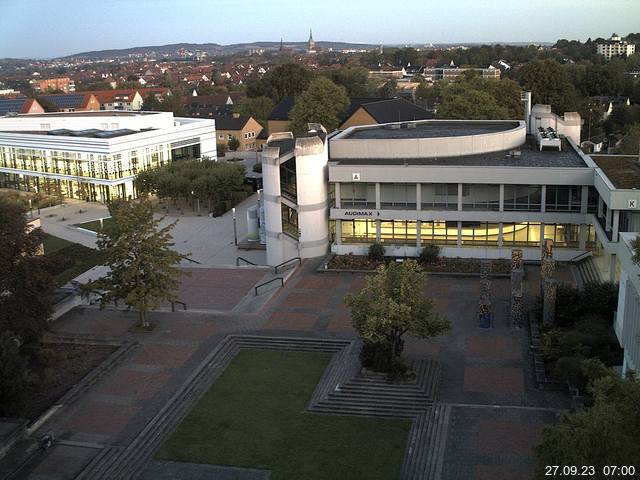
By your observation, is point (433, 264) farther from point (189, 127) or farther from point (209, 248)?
point (189, 127)

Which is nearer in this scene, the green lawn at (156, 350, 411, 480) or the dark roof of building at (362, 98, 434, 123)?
the green lawn at (156, 350, 411, 480)

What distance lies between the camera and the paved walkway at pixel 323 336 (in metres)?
19.9

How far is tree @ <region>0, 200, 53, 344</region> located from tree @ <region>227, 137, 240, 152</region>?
63233 mm

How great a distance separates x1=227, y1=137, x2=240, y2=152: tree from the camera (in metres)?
87.6

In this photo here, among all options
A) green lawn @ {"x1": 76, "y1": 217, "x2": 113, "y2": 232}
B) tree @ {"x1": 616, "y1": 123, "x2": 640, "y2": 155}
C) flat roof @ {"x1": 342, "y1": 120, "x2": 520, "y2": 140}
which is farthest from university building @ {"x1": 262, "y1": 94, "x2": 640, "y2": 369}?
green lawn @ {"x1": 76, "y1": 217, "x2": 113, "y2": 232}

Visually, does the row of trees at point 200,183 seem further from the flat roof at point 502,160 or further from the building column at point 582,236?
the building column at point 582,236

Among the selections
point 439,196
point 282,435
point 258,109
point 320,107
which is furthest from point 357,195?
point 258,109

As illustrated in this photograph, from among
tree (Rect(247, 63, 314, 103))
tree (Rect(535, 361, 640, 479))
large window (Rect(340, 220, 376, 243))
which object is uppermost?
tree (Rect(247, 63, 314, 103))

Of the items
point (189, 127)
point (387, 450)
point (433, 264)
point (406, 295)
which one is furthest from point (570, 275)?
point (189, 127)

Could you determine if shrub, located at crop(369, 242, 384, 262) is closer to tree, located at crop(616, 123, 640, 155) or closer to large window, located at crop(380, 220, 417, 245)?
large window, located at crop(380, 220, 417, 245)

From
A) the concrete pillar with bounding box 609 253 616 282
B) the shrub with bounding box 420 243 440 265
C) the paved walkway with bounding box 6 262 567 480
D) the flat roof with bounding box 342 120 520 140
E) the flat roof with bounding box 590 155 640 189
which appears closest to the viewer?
the paved walkway with bounding box 6 262 567 480

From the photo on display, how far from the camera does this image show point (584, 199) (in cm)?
3491

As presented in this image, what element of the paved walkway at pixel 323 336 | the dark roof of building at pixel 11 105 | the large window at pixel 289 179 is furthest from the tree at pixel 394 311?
the dark roof of building at pixel 11 105

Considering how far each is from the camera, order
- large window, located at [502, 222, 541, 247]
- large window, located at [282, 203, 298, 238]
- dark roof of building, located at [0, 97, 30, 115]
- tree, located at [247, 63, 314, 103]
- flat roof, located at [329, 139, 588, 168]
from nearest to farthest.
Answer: large window, located at [502, 222, 541, 247], flat roof, located at [329, 139, 588, 168], large window, located at [282, 203, 298, 238], dark roof of building, located at [0, 97, 30, 115], tree, located at [247, 63, 314, 103]
